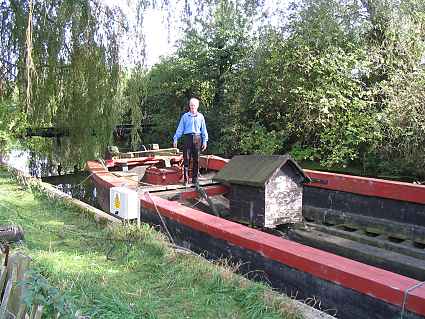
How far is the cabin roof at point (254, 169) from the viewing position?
5527 mm

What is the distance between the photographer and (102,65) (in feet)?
30.2

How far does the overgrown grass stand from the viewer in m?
3.12

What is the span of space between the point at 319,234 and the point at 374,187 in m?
1.06

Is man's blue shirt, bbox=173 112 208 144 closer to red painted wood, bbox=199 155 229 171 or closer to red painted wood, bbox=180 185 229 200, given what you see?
red painted wood, bbox=180 185 229 200

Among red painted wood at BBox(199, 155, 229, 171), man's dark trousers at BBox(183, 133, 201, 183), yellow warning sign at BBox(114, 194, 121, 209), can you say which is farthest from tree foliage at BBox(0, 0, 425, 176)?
yellow warning sign at BBox(114, 194, 121, 209)

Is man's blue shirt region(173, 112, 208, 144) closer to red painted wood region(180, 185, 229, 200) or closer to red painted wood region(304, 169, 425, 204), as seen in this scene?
red painted wood region(180, 185, 229, 200)

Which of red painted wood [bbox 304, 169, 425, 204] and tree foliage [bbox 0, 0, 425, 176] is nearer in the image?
red painted wood [bbox 304, 169, 425, 204]

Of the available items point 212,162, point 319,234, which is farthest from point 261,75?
point 319,234

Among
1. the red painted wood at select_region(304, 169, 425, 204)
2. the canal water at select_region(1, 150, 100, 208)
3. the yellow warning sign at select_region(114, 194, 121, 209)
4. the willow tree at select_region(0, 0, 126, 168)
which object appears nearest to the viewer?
the yellow warning sign at select_region(114, 194, 121, 209)

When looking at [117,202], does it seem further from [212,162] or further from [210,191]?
[212,162]

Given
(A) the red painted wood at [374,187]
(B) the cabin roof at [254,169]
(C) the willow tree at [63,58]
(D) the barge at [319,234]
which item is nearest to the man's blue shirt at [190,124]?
(D) the barge at [319,234]

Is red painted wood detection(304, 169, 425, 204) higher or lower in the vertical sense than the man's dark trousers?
lower

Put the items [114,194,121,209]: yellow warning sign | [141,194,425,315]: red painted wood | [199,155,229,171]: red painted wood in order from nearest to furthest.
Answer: [141,194,425,315]: red painted wood
[114,194,121,209]: yellow warning sign
[199,155,229,171]: red painted wood

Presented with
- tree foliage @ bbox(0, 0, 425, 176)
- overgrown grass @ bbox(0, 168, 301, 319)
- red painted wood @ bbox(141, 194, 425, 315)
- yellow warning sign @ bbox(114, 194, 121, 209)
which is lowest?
overgrown grass @ bbox(0, 168, 301, 319)
